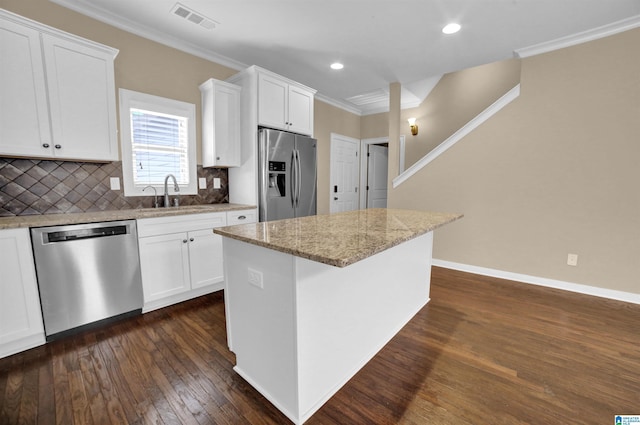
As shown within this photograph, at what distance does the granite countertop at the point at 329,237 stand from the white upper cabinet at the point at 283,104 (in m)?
1.78

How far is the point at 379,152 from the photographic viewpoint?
607cm

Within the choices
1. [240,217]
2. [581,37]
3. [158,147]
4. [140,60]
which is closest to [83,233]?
[158,147]

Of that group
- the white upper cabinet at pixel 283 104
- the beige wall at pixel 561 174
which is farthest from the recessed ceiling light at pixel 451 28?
the white upper cabinet at pixel 283 104

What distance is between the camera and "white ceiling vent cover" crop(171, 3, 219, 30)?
2.35 metres

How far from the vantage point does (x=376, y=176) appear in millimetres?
6043

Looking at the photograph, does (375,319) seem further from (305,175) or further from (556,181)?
(556,181)

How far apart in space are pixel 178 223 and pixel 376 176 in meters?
4.47

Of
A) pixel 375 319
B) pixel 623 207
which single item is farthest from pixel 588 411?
pixel 623 207

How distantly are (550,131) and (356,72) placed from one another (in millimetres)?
2459

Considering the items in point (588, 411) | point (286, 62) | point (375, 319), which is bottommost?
point (588, 411)

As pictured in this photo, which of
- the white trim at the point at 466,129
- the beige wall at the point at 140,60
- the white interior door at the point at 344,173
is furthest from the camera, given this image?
the white interior door at the point at 344,173

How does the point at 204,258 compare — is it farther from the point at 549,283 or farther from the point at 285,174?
the point at 549,283

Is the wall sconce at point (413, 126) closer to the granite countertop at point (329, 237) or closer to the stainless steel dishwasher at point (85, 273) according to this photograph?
the granite countertop at point (329, 237)

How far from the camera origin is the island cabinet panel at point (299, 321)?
130 centimetres
